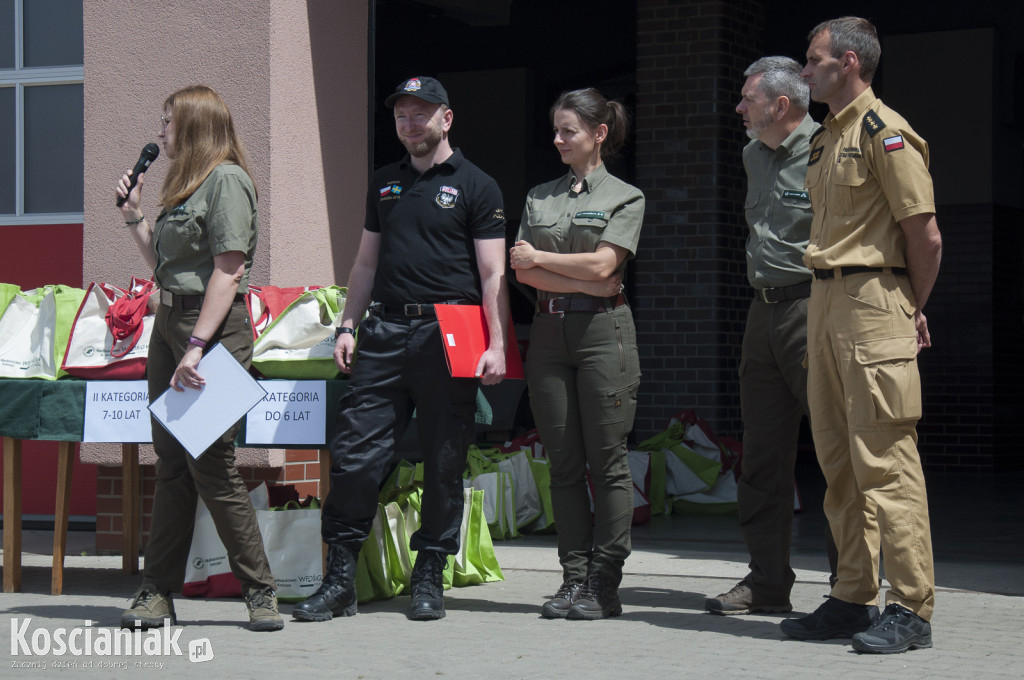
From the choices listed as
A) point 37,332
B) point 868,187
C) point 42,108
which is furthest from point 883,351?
point 42,108

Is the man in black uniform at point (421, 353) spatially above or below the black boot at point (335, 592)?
above

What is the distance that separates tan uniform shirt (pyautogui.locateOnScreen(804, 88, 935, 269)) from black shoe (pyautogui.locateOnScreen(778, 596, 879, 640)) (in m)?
1.27

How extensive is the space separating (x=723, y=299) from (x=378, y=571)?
4.87 meters

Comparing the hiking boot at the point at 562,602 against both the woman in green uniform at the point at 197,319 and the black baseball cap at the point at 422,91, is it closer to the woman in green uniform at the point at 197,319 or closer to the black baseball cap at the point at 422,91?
the woman in green uniform at the point at 197,319

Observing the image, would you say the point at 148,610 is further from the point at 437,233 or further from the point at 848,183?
the point at 848,183

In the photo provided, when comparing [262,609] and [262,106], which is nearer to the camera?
[262,609]

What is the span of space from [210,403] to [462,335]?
Result: 104 cm

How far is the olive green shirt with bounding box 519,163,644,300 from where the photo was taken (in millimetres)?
5402

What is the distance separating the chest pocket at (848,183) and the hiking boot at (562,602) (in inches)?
73.8

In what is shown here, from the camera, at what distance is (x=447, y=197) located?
5527 mm

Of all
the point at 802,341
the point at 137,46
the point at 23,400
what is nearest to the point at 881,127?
the point at 802,341

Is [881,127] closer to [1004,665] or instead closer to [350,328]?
[1004,665]

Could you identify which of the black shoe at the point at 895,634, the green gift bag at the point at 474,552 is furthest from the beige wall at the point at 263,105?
the black shoe at the point at 895,634

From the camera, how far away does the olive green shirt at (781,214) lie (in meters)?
5.23
